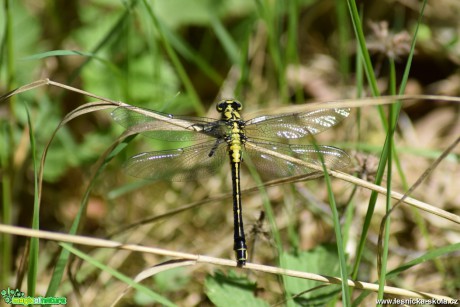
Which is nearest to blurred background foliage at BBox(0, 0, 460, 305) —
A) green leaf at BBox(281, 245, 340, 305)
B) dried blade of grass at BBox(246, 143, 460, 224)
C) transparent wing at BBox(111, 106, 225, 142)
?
green leaf at BBox(281, 245, 340, 305)

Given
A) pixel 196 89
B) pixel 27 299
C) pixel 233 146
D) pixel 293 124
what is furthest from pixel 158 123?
pixel 196 89

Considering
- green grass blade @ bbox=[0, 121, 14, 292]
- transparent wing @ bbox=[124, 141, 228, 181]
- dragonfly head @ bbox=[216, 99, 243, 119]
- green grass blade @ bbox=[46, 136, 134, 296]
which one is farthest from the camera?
dragonfly head @ bbox=[216, 99, 243, 119]

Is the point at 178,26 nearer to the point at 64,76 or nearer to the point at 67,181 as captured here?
the point at 64,76

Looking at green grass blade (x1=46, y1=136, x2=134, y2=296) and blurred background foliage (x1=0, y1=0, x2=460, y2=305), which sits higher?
blurred background foliage (x1=0, y1=0, x2=460, y2=305)

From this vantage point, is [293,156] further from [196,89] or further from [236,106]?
[196,89]

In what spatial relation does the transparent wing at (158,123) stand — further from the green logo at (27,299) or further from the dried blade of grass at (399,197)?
the green logo at (27,299)

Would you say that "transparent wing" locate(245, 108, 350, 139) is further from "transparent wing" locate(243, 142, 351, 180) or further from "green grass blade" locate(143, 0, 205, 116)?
"green grass blade" locate(143, 0, 205, 116)

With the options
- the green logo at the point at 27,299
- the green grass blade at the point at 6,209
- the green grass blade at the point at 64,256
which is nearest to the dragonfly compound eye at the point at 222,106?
the green grass blade at the point at 64,256
